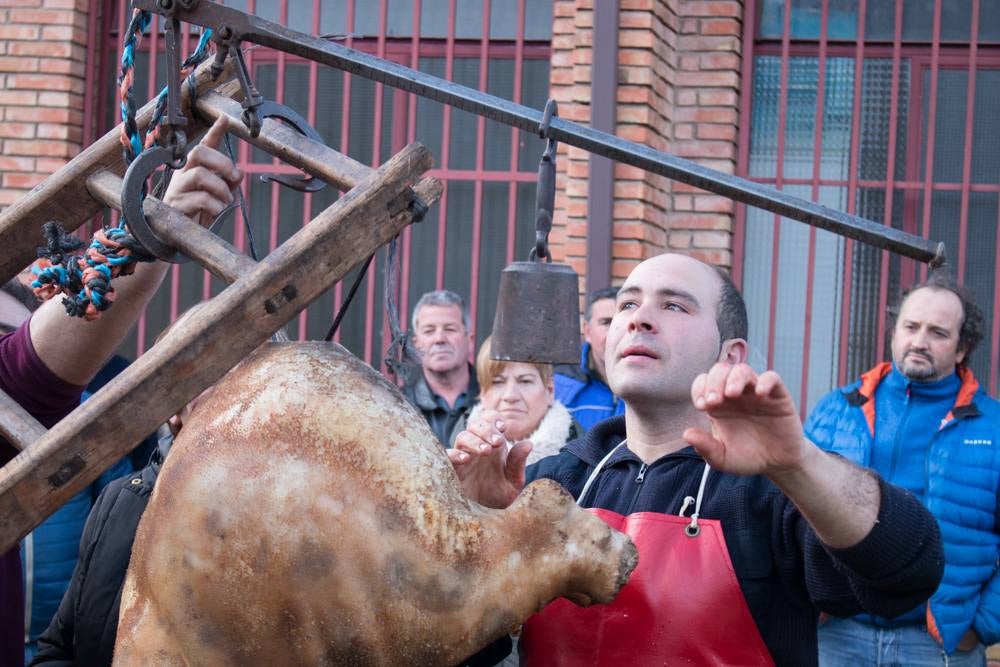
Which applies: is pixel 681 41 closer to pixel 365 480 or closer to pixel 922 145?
pixel 922 145

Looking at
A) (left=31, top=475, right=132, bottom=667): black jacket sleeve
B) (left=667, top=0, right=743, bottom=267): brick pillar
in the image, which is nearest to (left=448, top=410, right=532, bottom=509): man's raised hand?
(left=31, top=475, right=132, bottom=667): black jacket sleeve

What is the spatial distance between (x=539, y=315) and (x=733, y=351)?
472mm

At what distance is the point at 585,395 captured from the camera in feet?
17.2

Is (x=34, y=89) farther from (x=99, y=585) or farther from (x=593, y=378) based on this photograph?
(x=99, y=585)

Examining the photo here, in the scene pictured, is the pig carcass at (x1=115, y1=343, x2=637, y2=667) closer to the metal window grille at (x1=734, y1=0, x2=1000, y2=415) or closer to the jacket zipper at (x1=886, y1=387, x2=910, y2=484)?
the jacket zipper at (x1=886, y1=387, x2=910, y2=484)

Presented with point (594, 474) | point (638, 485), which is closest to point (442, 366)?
point (594, 474)

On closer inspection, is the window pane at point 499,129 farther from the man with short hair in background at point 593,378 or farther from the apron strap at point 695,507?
the apron strap at point 695,507

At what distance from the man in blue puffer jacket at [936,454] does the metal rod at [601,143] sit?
232 centimetres

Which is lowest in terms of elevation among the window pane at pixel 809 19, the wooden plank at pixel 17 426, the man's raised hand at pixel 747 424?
the wooden plank at pixel 17 426

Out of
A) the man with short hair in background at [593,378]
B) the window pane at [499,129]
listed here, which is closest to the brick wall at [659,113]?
the window pane at [499,129]

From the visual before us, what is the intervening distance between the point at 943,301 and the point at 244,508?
3.33 meters

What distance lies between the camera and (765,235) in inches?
258

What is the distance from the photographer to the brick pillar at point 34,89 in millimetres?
6516

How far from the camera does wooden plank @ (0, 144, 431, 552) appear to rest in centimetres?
181
